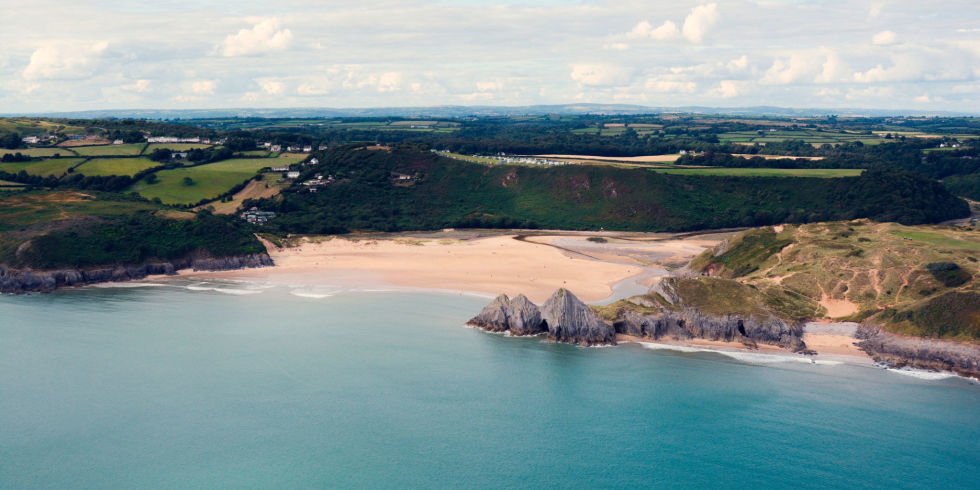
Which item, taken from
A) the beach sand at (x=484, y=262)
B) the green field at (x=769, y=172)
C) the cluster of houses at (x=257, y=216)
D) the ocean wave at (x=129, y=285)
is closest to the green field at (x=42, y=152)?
the cluster of houses at (x=257, y=216)

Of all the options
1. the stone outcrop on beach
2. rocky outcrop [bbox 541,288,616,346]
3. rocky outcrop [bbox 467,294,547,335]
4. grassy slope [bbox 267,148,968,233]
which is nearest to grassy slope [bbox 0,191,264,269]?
grassy slope [bbox 267,148,968,233]

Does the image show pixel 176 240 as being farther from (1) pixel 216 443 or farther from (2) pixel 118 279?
(1) pixel 216 443

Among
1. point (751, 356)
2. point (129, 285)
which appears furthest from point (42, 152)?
point (751, 356)

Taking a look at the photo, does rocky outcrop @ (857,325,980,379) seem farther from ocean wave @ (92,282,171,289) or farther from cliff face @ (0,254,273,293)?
ocean wave @ (92,282,171,289)

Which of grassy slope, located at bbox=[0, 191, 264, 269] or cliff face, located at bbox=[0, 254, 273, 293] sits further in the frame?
grassy slope, located at bbox=[0, 191, 264, 269]

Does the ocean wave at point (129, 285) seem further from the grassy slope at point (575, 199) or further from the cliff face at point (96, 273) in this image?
the grassy slope at point (575, 199)

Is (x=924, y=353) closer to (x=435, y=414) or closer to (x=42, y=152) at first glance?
(x=435, y=414)

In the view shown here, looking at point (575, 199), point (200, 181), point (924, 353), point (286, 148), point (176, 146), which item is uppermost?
point (176, 146)
